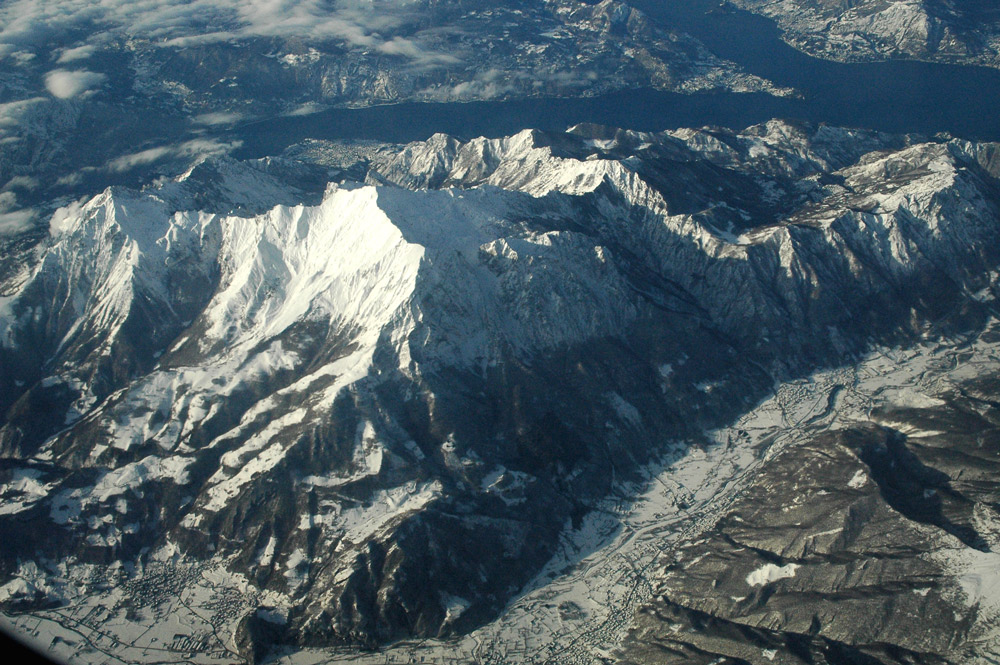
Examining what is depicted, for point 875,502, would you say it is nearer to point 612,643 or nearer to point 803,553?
point 803,553

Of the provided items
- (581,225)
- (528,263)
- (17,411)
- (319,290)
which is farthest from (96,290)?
(581,225)

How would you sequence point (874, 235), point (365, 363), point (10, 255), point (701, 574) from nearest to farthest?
point (701, 574) → point (365, 363) → point (874, 235) → point (10, 255)

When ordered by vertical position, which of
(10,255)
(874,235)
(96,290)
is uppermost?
(874,235)

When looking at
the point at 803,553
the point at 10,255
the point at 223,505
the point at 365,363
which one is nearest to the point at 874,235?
the point at 803,553

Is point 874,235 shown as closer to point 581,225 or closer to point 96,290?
point 581,225

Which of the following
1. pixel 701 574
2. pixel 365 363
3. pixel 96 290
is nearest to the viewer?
pixel 701 574

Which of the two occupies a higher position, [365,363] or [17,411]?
[365,363]

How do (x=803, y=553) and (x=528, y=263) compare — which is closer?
(x=803, y=553)
